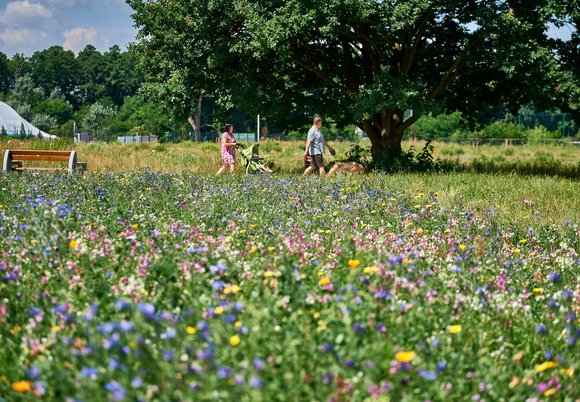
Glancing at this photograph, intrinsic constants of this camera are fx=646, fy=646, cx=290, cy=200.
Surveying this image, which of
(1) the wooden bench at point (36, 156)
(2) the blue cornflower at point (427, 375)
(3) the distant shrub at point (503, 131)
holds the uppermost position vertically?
(3) the distant shrub at point (503, 131)

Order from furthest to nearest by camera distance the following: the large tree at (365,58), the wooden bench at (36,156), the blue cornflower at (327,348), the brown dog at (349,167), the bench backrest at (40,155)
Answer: the brown dog at (349,167)
the large tree at (365,58)
the bench backrest at (40,155)
the wooden bench at (36,156)
the blue cornflower at (327,348)

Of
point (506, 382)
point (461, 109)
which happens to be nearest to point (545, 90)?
point (461, 109)

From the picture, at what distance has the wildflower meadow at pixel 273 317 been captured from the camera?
8.39 ft

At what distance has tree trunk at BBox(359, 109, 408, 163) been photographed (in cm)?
2020

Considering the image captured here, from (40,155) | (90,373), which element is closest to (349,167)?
(40,155)

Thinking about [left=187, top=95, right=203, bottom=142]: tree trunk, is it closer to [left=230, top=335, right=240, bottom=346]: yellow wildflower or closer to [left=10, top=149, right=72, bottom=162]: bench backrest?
[left=10, top=149, right=72, bottom=162]: bench backrest

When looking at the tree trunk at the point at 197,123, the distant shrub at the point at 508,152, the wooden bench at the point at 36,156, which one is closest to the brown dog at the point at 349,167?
the wooden bench at the point at 36,156

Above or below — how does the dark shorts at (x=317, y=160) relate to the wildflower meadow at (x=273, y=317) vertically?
above

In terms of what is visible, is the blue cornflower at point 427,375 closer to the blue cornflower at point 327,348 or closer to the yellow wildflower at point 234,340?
the blue cornflower at point 327,348

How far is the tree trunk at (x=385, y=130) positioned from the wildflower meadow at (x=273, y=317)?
13472 millimetres

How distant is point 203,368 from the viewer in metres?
2.56

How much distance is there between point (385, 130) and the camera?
2066 cm

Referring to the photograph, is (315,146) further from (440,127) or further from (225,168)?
(440,127)

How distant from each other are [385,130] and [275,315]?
59.0 feet
